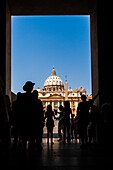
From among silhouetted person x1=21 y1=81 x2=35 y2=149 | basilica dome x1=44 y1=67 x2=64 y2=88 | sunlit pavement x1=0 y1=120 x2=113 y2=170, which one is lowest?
sunlit pavement x1=0 y1=120 x2=113 y2=170

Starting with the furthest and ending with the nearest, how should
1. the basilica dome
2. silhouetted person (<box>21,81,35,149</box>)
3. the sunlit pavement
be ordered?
the basilica dome, silhouetted person (<box>21,81,35,149</box>), the sunlit pavement

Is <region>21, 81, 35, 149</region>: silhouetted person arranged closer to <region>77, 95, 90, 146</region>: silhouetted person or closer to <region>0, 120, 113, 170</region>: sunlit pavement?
<region>0, 120, 113, 170</region>: sunlit pavement

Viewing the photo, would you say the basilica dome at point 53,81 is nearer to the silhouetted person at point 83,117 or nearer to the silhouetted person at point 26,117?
the silhouetted person at point 83,117

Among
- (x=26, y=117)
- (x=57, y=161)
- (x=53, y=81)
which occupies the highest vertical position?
(x=53, y=81)

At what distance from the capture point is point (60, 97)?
431 feet

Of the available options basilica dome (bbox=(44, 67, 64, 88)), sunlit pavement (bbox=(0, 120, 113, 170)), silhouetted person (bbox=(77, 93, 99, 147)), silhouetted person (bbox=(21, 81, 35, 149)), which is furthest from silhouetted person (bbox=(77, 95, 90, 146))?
basilica dome (bbox=(44, 67, 64, 88))

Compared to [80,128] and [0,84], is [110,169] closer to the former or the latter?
[0,84]

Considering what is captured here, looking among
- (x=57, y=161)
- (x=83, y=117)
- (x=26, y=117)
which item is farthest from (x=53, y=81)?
(x=57, y=161)

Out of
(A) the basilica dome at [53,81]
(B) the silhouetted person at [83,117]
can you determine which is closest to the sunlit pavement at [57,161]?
(B) the silhouetted person at [83,117]

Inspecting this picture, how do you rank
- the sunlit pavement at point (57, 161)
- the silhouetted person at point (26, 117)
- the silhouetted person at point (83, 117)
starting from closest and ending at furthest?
1. the sunlit pavement at point (57, 161)
2. the silhouetted person at point (26, 117)
3. the silhouetted person at point (83, 117)

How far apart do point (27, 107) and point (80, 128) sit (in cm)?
335

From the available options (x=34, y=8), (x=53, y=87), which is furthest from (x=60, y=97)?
(x=34, y=8)

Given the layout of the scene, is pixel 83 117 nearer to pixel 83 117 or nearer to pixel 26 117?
pixel 83 117

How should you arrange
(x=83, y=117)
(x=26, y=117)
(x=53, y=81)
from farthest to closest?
(x=53, y=81) < (x=83, y=117) < (x=26, y=117)
